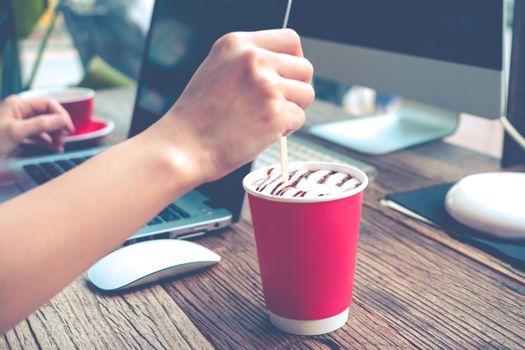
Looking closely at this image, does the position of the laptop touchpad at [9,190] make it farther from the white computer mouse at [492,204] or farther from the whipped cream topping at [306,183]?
the white computer mouse at [492,204]

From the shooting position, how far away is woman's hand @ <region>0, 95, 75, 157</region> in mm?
913

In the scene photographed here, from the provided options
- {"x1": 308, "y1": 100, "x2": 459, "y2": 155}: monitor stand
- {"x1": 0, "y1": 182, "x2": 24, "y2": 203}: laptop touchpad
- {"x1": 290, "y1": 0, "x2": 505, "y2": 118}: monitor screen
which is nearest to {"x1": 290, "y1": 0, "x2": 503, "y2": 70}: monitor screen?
{"x1": 290, "y1": 0, "x2": 505, "y2": 118}: monitor screen

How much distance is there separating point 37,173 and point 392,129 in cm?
68

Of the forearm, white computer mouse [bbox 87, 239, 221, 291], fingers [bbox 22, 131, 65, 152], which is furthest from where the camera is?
fingers [bbox 22, 131, 65, 152]

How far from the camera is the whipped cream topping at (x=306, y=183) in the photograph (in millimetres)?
443

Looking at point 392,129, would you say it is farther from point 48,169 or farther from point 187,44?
point 48,169

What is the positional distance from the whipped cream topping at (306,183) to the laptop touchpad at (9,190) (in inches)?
19.1

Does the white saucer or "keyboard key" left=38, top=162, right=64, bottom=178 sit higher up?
the white saucer

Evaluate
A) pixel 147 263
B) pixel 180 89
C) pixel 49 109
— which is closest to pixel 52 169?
pixel 49 109

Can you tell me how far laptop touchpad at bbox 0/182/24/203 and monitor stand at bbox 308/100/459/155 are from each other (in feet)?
1.86

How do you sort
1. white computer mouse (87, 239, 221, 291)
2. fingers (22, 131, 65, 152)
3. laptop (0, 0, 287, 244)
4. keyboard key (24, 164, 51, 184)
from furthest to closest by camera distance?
fingers (22, 131, 65, 152)
keyboard key (24, 164, 51, 184)
laptop (0, 0, 287, 244)
white computer mouse (87, 239, 221, 291)

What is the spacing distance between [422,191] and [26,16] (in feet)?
4.28

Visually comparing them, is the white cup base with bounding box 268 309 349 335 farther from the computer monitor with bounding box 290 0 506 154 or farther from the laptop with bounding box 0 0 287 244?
the computer monitor with bounding box 290 0 506 154


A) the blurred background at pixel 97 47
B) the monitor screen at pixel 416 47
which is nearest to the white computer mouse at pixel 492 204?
the monitor screen at pixel 416 47
